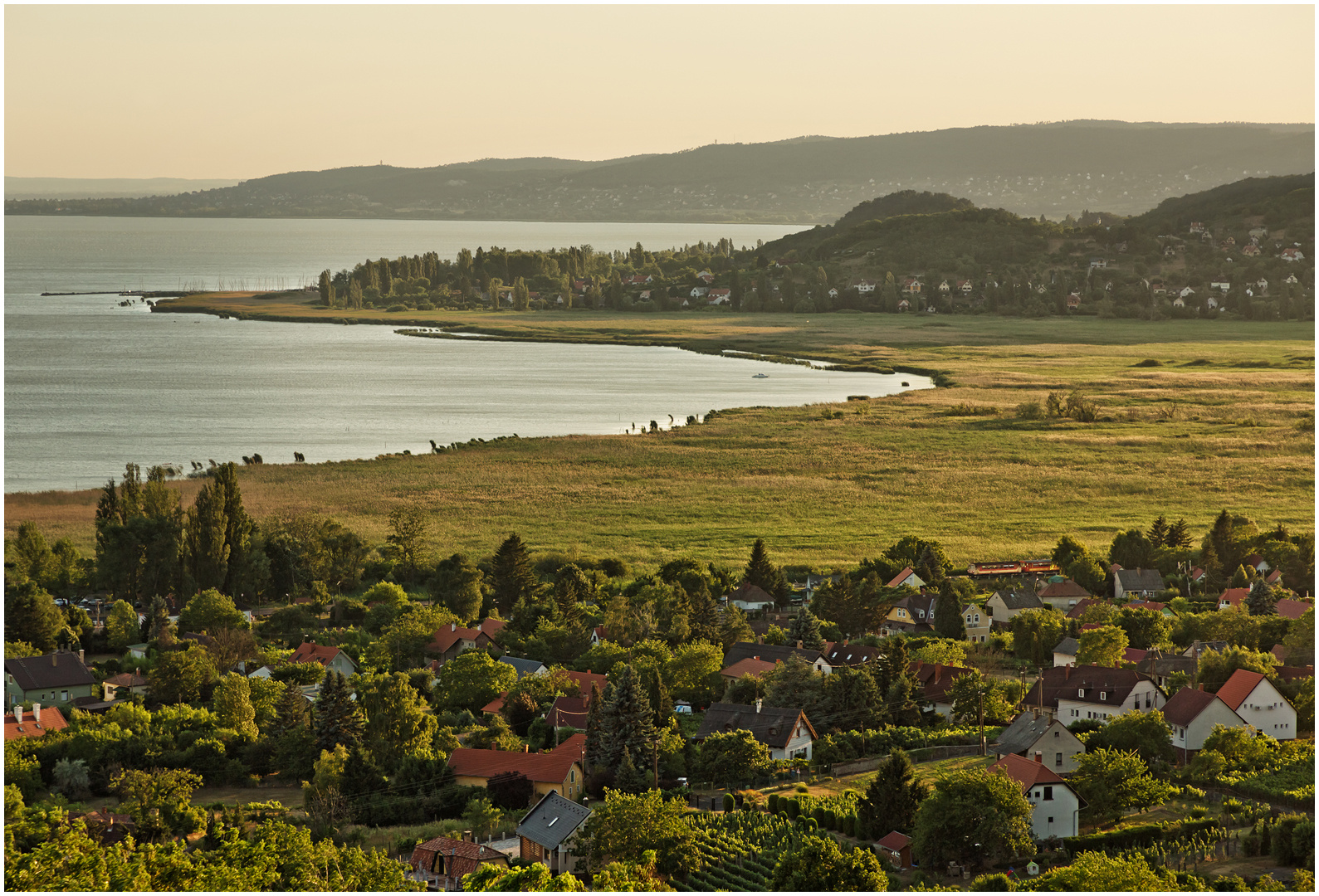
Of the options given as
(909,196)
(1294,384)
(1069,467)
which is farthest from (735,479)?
(909,196)

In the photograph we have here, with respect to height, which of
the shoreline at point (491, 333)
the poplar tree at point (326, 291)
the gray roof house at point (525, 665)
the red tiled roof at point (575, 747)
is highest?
the poplar tree at point (326, 291)

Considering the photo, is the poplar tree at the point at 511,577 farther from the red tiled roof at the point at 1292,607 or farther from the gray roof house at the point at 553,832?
the red tiled roof at the point at 1292,607

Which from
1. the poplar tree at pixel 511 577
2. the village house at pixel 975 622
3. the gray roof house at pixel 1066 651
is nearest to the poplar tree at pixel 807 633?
the village house at pixel 975 622

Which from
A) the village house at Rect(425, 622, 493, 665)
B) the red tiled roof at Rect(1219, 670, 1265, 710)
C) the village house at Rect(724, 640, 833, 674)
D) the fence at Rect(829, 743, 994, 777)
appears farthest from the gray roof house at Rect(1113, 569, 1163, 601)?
the village house at Rect(425, 622, 493, 665)

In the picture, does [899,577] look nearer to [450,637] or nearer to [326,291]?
[450,637]

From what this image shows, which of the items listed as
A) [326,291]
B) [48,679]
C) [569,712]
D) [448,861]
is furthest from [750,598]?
[326,291]
